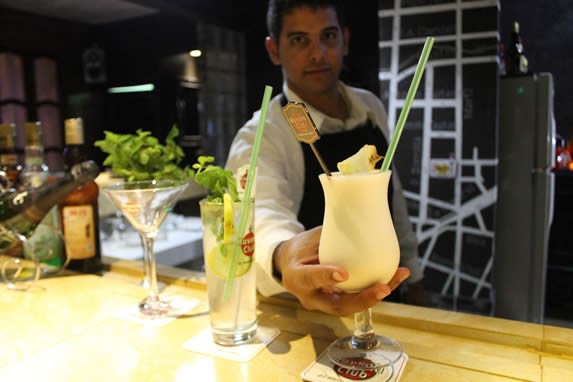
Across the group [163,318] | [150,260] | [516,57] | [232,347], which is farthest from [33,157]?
[516,57]

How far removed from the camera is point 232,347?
0.88 meters

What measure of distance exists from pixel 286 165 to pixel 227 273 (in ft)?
1.84

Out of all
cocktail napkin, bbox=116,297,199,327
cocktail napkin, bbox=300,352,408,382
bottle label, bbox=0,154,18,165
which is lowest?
cocktail napkin, bbox=116,297,199,327

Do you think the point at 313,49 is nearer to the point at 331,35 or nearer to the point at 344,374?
the point at 331,35

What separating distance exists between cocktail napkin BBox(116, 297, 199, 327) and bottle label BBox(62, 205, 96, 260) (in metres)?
0.43

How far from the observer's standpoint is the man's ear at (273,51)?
1.49 m

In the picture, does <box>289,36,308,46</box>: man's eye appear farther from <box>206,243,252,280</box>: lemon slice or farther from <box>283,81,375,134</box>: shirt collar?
<box>206,243,252,280</box>: lemon slice

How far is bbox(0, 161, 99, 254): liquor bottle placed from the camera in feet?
4.40

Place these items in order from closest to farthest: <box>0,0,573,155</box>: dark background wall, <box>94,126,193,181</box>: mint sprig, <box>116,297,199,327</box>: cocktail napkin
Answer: <box>116,297,199,327</box>: cocktail napkin → <box>94,126,193,181</box>: mint sprig → <box>0,0,573,155</box>: dark background wall

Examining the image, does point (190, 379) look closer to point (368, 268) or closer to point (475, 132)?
point (368, 268)

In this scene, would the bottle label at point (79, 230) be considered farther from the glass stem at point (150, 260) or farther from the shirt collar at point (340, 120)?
the shirt collar at point (340, 120)

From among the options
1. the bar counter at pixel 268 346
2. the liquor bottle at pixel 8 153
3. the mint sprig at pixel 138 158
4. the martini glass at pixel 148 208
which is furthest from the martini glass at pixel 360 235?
the liquor bottle at pixel 8 153

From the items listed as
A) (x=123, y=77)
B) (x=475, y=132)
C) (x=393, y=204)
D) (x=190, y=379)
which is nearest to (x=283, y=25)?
(x=393, y=204)

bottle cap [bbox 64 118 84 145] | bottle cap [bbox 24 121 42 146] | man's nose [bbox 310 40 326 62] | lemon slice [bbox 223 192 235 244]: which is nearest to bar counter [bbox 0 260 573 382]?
lemon slice [bbox 223 192 235 244]
